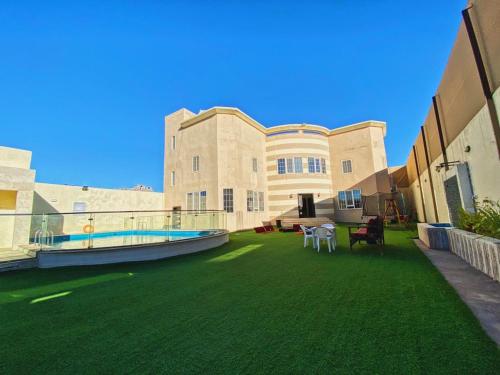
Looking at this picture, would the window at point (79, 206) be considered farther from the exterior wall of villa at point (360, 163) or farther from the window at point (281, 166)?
the exterior wall of villa at point (360, 163)

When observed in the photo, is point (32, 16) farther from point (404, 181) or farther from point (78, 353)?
point (404, 181)

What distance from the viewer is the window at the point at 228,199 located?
632 inches

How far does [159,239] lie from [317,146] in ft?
55.6

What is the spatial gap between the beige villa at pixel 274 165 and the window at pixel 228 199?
33 centimetres

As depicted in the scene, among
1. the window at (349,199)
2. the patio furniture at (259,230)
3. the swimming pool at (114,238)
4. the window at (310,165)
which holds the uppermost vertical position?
the window at (310,165)

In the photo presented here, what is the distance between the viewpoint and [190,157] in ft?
58.8

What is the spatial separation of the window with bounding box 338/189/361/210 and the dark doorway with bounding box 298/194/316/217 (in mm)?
2840

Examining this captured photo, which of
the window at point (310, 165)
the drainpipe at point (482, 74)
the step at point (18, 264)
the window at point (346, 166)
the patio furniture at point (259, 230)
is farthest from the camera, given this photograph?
the window at point (346, 166)

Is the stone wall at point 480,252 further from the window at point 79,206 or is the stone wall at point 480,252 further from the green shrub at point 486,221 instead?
the window at point 79,206

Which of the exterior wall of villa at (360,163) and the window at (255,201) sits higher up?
the exterior wall of villa at (360,163)

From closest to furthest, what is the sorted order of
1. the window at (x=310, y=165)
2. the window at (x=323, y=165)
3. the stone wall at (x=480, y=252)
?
1. the stone wall at (x=480, y=252)
2. the window at (x=310, y=165)
3. the window at (x=323, y=165)

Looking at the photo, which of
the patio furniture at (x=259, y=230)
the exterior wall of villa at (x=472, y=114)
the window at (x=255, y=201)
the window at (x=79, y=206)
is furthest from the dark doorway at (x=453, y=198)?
the window at (x=79, y=206)

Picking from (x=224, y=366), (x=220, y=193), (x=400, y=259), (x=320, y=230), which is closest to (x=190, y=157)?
(x=220, y=193)

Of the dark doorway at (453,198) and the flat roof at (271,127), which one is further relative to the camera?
the flat roof at (271,127)
